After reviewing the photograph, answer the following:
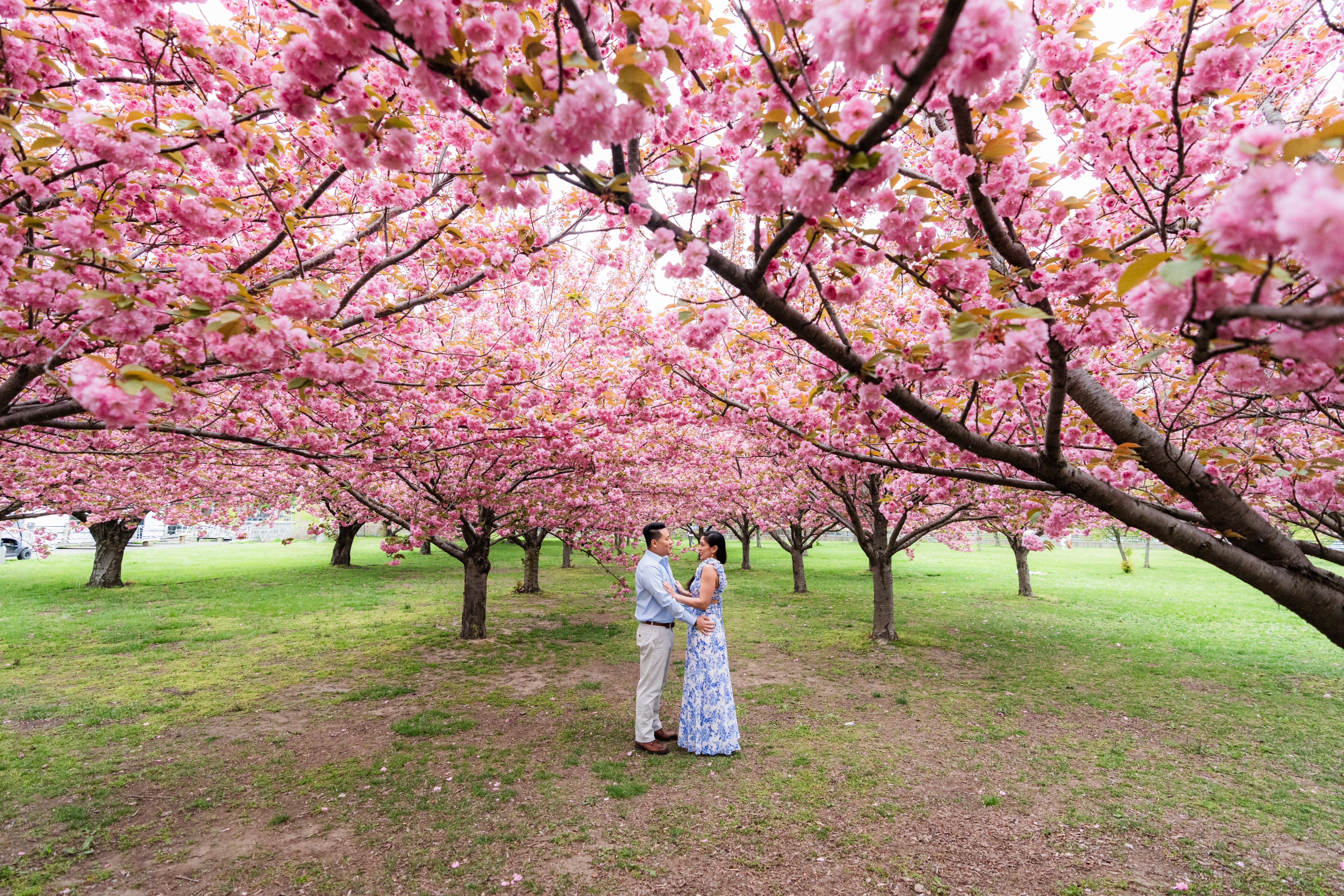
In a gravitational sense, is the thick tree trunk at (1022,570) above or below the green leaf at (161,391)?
below

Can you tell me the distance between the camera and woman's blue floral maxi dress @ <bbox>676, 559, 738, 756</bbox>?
5309mm

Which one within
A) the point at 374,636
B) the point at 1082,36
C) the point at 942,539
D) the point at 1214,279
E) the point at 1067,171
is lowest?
the point at 374,636

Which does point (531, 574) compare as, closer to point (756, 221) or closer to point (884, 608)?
point (884, 608)

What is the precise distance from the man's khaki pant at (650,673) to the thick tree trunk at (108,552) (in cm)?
1651

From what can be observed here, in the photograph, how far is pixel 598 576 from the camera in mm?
19609

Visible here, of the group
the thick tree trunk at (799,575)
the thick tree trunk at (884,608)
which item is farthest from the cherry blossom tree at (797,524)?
the thick tree trunk at (884,608)

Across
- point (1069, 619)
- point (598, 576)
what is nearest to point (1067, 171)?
point (1069, 619)

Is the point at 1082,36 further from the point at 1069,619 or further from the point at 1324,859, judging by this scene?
the point at 1069,619

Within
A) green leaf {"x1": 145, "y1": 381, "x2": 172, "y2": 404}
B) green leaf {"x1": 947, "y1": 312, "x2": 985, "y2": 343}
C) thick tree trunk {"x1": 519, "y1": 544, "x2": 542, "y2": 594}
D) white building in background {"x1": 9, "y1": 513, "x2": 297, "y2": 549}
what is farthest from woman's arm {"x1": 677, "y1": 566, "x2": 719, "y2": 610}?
white building in background {"x1": 9, "y1": 513, "x2": 297, "y2": 549}

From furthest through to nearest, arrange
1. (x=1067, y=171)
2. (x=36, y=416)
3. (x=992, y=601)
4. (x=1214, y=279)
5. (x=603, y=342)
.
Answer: (x=992, y=601), (x=603, y=342), (x=1067, y=171), (x=36, y=416), (x=1214, y=279)

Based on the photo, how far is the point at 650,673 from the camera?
212 inches

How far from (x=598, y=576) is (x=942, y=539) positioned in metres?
11.7

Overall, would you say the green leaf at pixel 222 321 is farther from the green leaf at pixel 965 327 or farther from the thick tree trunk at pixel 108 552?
the thick tree trunk at pixel 108 552

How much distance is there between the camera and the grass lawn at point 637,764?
368cm
